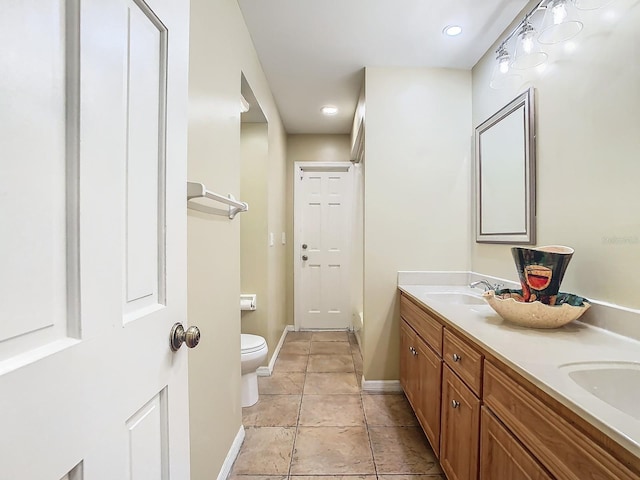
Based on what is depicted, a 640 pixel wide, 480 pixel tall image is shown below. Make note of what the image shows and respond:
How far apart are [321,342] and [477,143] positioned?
2.50m

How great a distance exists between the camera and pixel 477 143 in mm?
2289

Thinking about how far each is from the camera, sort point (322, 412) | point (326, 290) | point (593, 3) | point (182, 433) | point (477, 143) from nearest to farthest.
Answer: point (182, 433) → point (593, 3) → point (322, 412) → point (477, 143) → point (326, 290)

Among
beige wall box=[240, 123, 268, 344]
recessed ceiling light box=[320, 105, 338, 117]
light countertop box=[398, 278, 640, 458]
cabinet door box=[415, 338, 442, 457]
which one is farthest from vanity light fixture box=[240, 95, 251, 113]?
cabinet door box=[415, 338, 442, 457]

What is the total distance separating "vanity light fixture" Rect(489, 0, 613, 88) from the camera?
138 cm

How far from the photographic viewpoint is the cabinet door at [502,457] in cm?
85

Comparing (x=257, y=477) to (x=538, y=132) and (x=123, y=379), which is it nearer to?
(x=123, y=379)

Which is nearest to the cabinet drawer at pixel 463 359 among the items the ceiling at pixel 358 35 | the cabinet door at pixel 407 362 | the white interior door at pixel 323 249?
the cabinet door at pixel 407 362

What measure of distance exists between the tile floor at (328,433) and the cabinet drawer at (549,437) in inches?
34.5

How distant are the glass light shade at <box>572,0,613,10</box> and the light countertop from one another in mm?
1268

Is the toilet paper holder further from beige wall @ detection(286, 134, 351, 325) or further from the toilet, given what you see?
beige wall @ detection(286, 134, 351, 325)

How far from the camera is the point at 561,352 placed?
1.00 m

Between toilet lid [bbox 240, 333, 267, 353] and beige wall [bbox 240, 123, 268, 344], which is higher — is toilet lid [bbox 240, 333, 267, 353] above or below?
below

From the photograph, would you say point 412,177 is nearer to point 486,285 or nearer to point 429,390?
point 486,285

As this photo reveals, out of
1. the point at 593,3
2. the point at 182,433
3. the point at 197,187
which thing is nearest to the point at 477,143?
the point at 593,3
